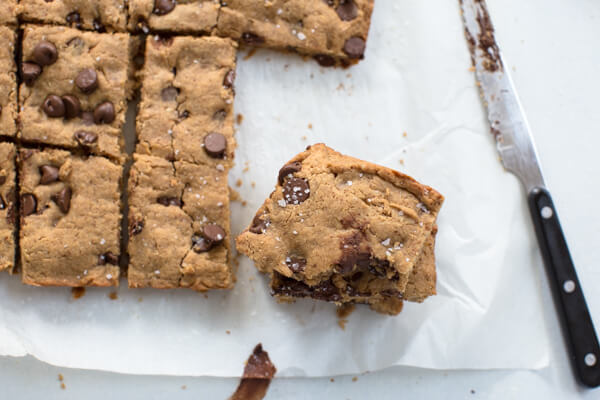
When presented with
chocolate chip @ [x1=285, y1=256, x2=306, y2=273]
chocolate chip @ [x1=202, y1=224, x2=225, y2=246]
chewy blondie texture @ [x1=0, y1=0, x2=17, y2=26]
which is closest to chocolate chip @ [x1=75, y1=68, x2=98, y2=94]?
chewy blondie texture @ [x1=0, y1=0, x2=17, y2=26]

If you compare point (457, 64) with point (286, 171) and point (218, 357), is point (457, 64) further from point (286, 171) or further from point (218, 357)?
point (218, 357)

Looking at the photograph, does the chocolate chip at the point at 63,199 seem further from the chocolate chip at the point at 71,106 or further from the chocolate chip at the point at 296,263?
the chocolate chip at the point at 296,263

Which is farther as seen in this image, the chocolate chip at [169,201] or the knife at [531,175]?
the knife at [531,175]

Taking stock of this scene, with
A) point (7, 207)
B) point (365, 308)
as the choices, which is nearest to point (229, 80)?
point (7, 207)

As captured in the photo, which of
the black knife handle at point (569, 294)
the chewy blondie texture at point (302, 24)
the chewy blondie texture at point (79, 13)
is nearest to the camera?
the chewy blondie texture at point (79, 13)

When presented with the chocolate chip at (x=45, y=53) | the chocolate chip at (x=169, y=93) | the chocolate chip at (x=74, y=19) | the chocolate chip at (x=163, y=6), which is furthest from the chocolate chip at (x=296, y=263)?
the chocolate chip at (x=74, y=19)

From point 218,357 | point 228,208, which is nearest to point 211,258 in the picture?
point 228,208

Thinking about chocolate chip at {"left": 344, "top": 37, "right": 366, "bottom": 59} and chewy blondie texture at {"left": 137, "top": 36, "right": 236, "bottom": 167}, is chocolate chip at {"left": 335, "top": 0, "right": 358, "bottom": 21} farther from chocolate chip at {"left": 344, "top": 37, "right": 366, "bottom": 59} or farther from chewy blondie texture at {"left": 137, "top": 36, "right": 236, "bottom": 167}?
chewy blondie texture at {"left": 137, "top": 36, "right": 236, "bottom": 167}
